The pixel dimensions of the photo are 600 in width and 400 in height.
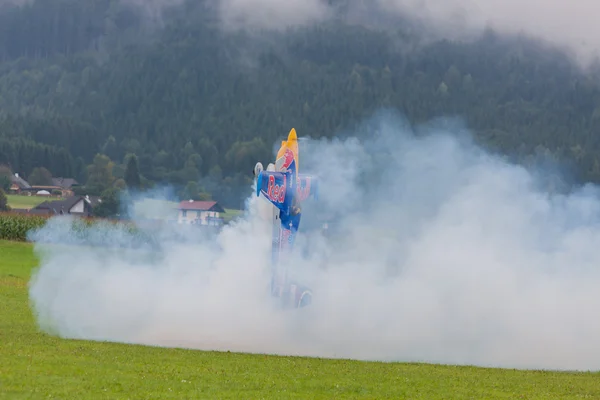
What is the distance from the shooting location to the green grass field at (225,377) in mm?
18797

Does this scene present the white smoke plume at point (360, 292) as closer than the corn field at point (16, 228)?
Yes

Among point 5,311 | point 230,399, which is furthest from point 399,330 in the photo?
point 5,311

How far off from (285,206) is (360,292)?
395cm

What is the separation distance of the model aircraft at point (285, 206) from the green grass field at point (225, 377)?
5311 mm

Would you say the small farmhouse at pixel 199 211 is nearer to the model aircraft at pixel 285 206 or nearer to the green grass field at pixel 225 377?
the model aircraft at pixel 285 206

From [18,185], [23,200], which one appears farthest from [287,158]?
[18,185]

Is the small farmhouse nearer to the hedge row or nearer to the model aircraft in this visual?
the hedge row

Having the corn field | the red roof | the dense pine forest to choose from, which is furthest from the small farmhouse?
the corn field

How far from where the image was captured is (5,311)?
3272cm

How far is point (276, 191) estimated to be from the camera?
3034 centimetres

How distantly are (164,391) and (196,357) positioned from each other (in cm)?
529

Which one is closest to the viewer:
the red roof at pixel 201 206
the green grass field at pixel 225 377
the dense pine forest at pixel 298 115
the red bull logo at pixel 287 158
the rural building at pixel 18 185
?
the green grass field at pixel 225 377

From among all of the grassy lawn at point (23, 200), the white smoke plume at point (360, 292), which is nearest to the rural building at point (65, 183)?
the grassy lawn at point (23, 200)

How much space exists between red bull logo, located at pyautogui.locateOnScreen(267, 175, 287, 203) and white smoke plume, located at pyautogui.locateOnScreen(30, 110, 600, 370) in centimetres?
143
